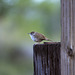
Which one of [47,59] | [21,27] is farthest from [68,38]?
[21,27]

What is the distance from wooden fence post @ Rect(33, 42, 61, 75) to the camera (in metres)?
1.23

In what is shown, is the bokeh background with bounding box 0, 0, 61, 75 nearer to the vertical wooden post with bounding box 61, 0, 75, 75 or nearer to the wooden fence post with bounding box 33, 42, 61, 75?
the wooden fence post with bounding box 33, 42, 61, 75

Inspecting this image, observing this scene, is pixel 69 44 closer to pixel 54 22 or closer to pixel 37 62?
pixel 37 62

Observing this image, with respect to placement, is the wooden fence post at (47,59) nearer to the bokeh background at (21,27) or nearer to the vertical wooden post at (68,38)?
the vertical wooden post at (68,38)

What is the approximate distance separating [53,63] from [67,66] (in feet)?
0.44

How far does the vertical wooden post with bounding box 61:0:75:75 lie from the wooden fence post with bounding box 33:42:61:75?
2.7 inches

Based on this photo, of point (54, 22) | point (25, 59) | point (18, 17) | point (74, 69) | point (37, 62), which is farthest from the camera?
point (18, 17)

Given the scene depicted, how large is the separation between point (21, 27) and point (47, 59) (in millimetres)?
3013

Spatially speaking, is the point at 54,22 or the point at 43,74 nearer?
the point at 43,74

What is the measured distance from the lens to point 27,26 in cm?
414

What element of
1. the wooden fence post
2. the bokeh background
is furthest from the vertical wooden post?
the bokeh background

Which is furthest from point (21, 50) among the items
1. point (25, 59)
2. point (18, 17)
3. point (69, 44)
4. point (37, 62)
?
point (69, 44)

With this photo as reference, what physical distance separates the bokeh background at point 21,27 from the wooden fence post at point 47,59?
7.91ft

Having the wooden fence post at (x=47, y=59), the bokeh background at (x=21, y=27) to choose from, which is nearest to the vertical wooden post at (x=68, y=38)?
the wooden fence post at (x=47, y=59)
